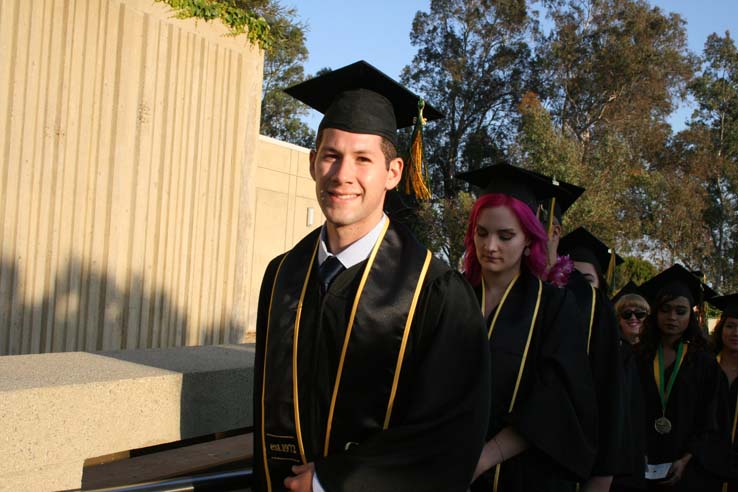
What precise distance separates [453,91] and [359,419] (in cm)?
3370

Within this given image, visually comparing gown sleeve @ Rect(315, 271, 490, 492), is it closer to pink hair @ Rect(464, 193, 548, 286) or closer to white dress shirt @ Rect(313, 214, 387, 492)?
white dress shirt @ Rect(313, 214, 387, 492)

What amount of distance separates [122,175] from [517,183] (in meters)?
4.84

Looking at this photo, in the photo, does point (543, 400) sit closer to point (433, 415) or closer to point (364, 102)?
point (433, 415)

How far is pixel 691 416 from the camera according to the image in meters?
5.22


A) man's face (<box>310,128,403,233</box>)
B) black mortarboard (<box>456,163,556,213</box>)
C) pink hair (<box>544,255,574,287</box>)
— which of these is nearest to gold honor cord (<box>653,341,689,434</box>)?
pink hair (<box>544,255,574,287</box>)

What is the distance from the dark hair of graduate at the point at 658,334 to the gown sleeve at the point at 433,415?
374cm

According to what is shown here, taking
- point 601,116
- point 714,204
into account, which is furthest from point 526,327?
point 714,204

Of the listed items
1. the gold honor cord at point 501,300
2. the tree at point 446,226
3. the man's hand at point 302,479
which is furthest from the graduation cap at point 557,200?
the tree at point 446,226

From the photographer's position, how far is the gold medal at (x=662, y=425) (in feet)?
17.0

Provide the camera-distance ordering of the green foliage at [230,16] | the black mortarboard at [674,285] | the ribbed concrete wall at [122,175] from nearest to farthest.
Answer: the black mortarboard at [674,285] → the ribbed concrete wall at [122,175] → the green foliage at [230,16]

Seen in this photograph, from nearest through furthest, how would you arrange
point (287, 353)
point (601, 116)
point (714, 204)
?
point (287, 353), point (601, 116), point (714, 204)

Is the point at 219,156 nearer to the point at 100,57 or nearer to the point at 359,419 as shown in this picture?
the point at 100,57

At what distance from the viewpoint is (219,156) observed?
8.35 meters

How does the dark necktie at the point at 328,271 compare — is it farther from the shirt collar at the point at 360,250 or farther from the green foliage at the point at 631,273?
the green foliage at the point at 631,273
